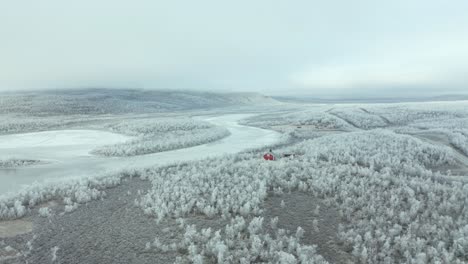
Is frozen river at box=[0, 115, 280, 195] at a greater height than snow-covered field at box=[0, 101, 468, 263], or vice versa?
snow-covered field at box=[0, 101, 468, 263]

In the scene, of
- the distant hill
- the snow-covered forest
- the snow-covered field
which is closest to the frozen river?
the snow-covered field

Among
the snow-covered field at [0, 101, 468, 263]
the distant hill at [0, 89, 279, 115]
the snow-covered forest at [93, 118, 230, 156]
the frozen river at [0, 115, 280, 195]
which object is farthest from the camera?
the distant hill at [0, 89, 279, 115]

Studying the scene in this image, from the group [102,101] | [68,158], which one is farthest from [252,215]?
[102,101]

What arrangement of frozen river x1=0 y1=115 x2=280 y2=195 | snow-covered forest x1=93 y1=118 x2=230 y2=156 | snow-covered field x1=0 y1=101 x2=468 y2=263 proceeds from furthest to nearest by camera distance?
1. snow-covered forest x1=93 y1=118 x2=230 y2=156
2. frozen river x1=0 y1=115 x2=280 y2=195
3. snow-covered field x1=0 y1=101 x2=468 y2=263

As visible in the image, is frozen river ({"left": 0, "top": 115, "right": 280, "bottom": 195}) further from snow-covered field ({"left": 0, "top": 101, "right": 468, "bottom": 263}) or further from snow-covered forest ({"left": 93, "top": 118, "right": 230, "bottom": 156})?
snow-covered forest ({"left": 93, "top": 118, "right": 230, "bottom": 156})

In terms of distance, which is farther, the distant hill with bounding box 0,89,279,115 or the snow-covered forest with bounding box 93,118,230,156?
the distant hill with bounding box 0,89,279,115

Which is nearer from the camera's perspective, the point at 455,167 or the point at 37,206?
the point at 37,206

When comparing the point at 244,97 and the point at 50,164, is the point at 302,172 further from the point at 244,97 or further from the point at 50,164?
the point at 244,97

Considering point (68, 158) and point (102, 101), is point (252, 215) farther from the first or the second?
point (102, 101)

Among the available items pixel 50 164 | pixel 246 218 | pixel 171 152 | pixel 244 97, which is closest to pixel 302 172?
pixel 246 218
